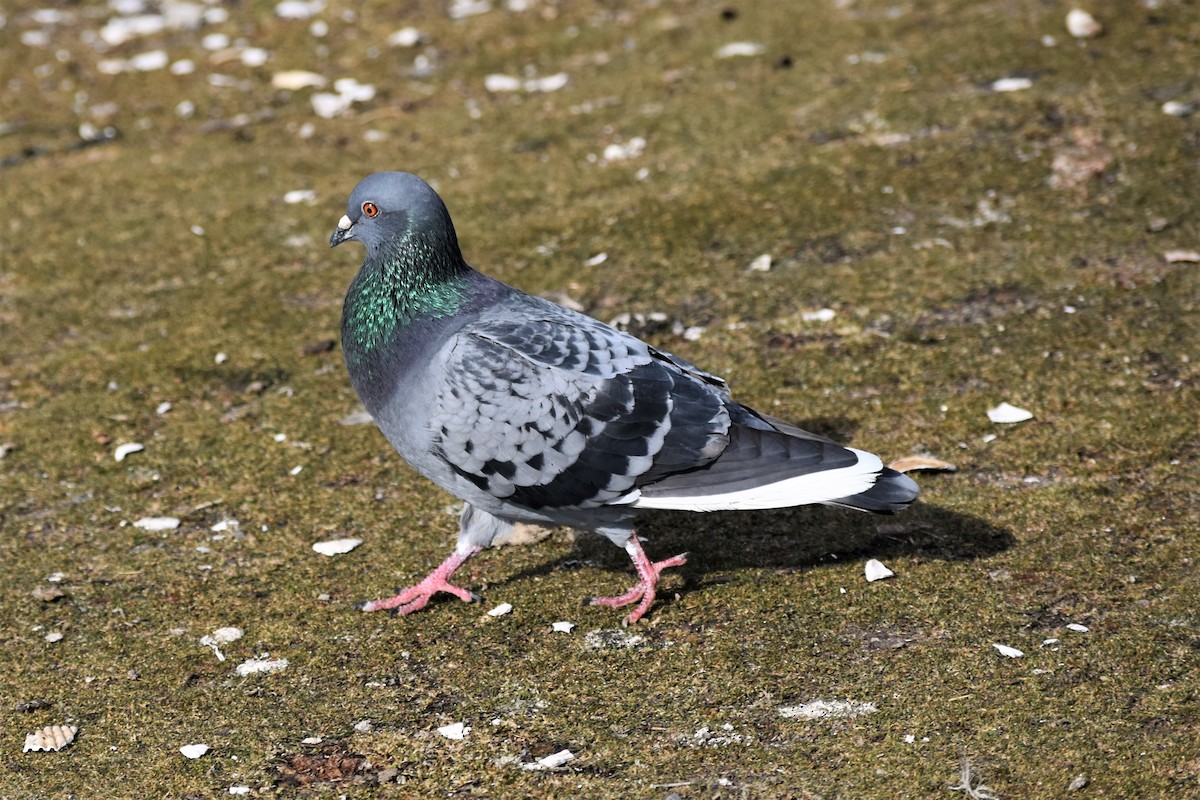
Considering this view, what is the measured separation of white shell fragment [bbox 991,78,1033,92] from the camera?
7.50 metres

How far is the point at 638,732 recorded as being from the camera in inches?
146

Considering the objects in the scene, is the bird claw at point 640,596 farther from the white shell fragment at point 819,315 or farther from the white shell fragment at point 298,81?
the white shell fragment at point 298,81

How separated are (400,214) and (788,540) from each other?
1851 millimetres

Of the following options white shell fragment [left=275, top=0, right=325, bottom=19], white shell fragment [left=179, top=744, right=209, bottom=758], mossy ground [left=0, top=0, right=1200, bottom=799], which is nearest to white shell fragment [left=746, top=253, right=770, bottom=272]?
mossy ground [left=0, top=0, right=1200, bottom=799]

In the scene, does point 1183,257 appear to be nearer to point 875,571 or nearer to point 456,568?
point 875,571

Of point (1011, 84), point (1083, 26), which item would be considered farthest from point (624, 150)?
point (1083, 26)

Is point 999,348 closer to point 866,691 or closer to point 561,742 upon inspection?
point 866,691

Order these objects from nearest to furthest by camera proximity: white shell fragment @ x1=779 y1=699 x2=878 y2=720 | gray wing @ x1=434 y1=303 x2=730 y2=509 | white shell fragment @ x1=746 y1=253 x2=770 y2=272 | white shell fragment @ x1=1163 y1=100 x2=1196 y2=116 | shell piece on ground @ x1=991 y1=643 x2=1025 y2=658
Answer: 1. white shell fragment @ x1=779 y1=699 x2=878 y2=720
2. shell piece on ground @ x1=991 y1=643 x2=1025 y2=658
3. gray wing @ x1=434 y1=303 x2=730 y2=509
4. white shell fragment @ x1=746 y1=253 x2=770 y2=272
5. white shell fragment @ x1=1163 y1=100 x2=1196 y2=116

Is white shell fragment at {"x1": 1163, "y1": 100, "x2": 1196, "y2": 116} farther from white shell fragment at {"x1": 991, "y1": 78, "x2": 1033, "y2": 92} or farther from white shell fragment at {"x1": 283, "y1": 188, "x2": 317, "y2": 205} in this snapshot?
white shell fragment at {"x1": 283, "y1": 188, "x2": 317, "y2": 205}

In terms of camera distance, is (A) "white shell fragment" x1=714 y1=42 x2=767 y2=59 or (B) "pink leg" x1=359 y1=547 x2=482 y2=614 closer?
(B) "pink leg" x1=359 y1=547 x2=482 y2=614

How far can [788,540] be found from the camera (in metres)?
4.66

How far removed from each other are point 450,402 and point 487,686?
0.93 meters

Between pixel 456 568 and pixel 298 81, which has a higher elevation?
pixel 298 81

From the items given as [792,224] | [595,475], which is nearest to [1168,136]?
[792,224]
